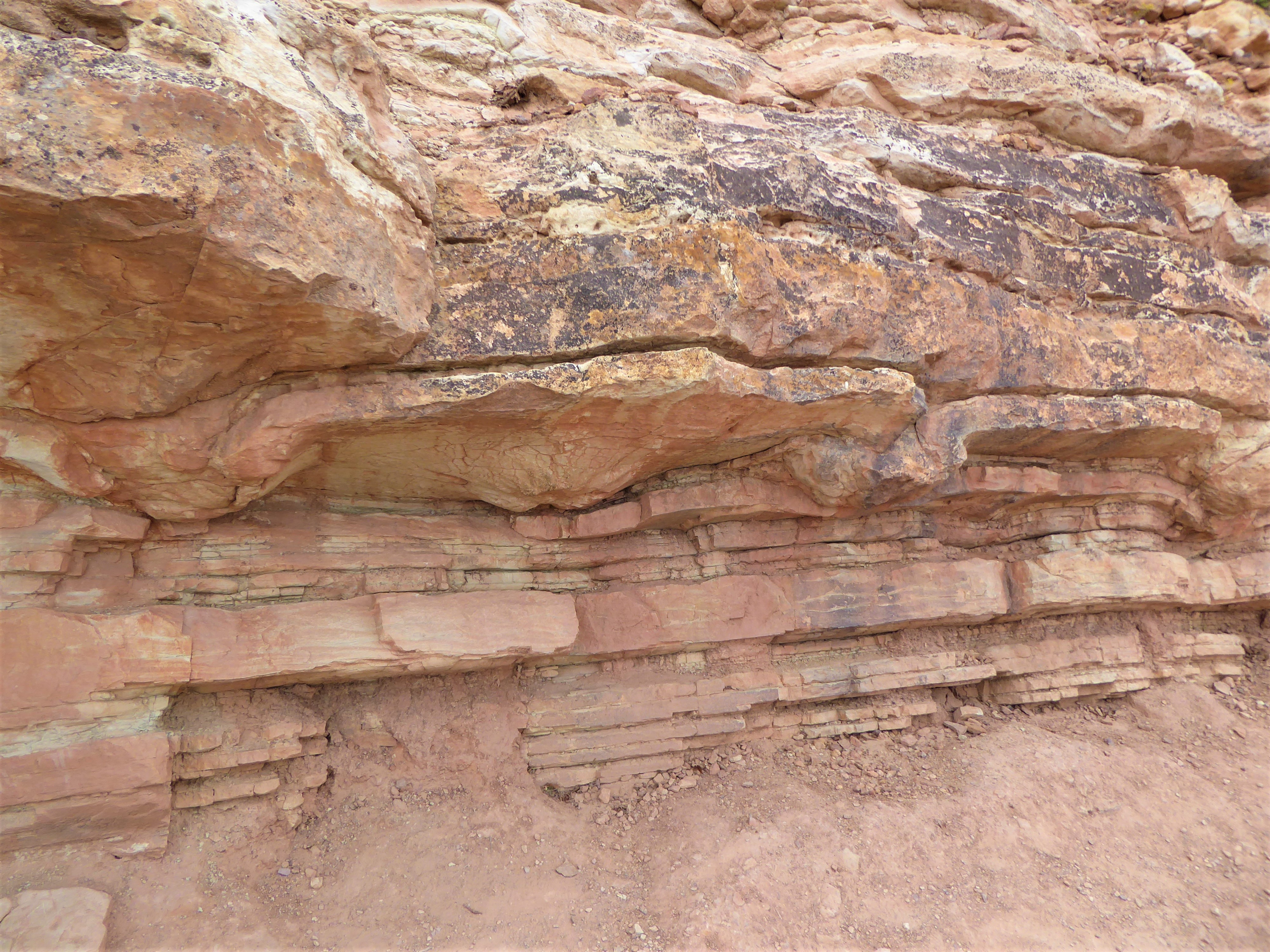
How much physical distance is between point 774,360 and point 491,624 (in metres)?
2.76

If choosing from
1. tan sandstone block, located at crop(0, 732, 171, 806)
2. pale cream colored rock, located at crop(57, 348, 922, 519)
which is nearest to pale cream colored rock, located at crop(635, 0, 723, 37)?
pale cream colored rock, located at crop(57, 348, 922, 519)

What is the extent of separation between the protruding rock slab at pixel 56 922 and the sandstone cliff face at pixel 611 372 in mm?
330

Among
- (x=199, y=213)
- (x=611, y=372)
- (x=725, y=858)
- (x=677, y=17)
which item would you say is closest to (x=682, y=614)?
(x=725, y=858)

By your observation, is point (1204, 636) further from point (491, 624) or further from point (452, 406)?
point (452, 406)

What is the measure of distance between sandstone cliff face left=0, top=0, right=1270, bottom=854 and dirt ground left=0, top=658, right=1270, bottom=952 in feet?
0.93

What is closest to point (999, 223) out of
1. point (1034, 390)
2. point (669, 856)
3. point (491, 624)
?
point (1034, 390)

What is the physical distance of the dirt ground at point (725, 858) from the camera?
4082 millimetres

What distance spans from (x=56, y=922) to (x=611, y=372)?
13.9 ft

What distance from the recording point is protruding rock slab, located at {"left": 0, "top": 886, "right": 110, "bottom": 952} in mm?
3467

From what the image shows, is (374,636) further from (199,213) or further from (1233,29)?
(1233,29)

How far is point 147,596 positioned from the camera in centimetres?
430

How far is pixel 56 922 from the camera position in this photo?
141 inches

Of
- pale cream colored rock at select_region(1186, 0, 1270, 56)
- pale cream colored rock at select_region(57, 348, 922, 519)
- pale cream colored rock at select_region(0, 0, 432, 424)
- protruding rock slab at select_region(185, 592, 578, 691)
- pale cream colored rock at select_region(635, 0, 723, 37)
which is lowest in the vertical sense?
protruding rock slab at select_region(185, 592, 578, 691)

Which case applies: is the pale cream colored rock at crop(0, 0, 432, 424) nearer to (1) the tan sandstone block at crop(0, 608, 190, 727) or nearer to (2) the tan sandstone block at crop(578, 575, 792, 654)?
(1) the tan sandstone block at crop(0, 608, 190, 727)
